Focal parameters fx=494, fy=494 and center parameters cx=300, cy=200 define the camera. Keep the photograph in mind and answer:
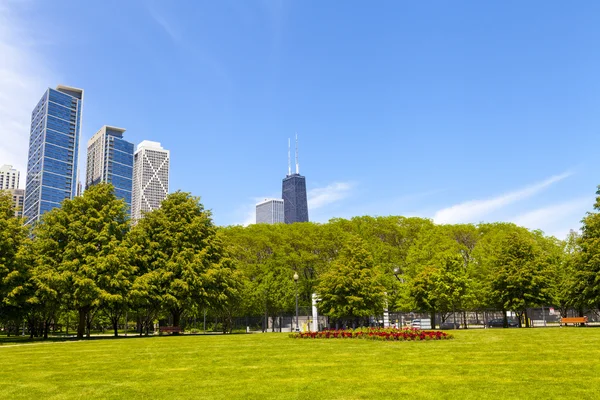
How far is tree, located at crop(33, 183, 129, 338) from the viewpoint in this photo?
124 feet

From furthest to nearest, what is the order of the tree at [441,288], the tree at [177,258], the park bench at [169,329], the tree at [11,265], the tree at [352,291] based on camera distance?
the tree at [441,288] → the tree at [352,291] → the park bench at [169,329] → the tree at [177,258] → the tree at [11,265]

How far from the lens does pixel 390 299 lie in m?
60.8

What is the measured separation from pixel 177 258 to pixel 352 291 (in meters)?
17.4

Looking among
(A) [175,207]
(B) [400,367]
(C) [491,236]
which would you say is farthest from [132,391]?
(C) [491,236]

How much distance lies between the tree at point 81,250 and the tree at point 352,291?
795 inches

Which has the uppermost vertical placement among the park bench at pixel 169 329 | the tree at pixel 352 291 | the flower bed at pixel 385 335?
the tree at pixel 352 291

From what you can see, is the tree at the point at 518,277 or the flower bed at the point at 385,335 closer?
the flower bed at the point at 385,335

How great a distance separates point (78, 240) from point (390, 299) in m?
36.6

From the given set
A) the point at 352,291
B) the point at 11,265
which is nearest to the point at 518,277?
the point at 352,291

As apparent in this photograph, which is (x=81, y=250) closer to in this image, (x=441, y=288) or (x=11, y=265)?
(x=11, y=265)

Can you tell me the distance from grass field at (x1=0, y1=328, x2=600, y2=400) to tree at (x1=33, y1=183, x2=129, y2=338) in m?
19.0

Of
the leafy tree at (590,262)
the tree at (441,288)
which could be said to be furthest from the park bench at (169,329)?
the leafy tree at (590,262)

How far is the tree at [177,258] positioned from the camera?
42188 millimetres

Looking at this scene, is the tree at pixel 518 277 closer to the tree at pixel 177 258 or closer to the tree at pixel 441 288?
the tree at pixel 441 288
